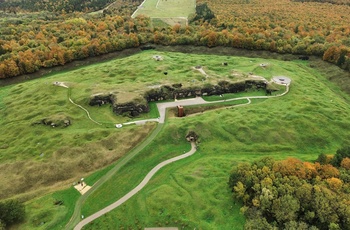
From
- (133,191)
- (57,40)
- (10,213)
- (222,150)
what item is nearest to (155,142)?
(133,191)

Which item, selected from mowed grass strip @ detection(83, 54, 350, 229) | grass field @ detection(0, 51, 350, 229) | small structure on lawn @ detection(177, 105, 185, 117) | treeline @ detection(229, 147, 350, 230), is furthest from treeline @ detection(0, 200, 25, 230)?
small structure on lawn @ detection(177, 105, 185, 117)

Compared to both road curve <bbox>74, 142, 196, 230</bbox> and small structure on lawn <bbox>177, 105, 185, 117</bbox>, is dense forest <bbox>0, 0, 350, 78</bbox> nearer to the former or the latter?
small structure on lawn <bbox>177, 105, 185, 117</bbox>

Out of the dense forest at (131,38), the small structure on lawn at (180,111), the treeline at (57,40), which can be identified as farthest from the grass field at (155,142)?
the dense forest at (131,38)

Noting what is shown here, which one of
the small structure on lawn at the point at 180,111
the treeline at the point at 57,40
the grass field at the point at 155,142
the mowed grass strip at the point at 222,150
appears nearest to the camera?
the mowed grass strip at the point at 222,150

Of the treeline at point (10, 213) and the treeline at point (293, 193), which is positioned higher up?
the treeline at point (293, 193)

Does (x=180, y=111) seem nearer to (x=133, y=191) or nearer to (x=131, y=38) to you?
(x=133, y=191)

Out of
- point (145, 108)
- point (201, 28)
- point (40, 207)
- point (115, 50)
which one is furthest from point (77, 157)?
point (201, 28)

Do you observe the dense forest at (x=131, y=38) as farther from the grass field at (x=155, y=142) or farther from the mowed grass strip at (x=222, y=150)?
the mowed grass strip at (x=222, y=150)

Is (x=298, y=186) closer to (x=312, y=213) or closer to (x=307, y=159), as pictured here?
(x=312, y=213)

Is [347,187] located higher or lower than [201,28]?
lower
